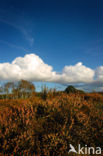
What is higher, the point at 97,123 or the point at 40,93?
the point at 40,93

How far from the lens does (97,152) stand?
14.1 feet

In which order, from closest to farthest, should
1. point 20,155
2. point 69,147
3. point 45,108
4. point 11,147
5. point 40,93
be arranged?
1. point 20,155
2. point 11,147
3. point 69,147
4. point 45,108
5. point 40,93

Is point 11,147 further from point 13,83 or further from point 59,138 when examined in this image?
point 13,83

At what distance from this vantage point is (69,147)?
166 inches

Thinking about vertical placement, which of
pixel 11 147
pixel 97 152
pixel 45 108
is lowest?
pixel 97 152

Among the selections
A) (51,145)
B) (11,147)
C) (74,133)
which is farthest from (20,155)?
(74,133)

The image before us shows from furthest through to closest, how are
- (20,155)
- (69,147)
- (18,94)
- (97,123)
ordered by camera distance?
(18,94) < (97,123) < (69,147) < (20,155)

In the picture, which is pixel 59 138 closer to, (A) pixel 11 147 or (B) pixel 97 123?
(A) pixel 11 147

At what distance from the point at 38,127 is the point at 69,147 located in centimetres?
130

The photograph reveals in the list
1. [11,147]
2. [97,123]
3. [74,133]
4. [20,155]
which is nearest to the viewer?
[20,155]

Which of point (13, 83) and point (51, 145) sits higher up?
point (13, 83)

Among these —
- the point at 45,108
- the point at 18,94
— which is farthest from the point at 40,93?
the point at 18,94

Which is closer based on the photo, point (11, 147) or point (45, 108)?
point (11, 147)

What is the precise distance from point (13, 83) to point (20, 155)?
19646 mm
